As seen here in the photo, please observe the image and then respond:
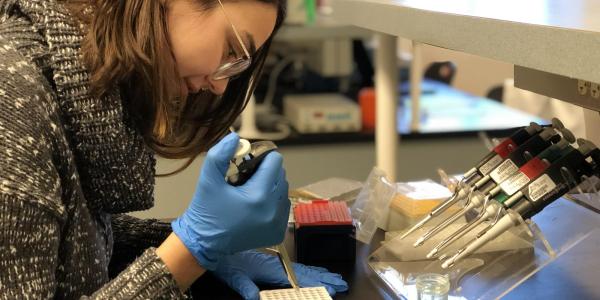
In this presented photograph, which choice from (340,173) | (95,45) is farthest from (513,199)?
(340,173)

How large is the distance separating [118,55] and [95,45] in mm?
44

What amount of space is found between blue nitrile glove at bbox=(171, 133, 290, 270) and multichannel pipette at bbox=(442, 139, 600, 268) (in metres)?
0.33

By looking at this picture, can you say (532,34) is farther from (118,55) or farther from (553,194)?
(118,55)

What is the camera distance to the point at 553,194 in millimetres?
1182

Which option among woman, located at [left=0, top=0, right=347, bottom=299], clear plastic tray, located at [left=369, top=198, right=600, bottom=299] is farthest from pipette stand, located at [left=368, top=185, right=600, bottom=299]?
woman, located at [left=0, top=0, right=347, bottom=299]

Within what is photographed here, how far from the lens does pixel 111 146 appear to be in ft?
3.90

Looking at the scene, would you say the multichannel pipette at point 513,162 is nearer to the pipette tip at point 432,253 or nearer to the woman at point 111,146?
the pipette tip at point 432,253

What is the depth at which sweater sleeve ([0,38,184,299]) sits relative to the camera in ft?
3.23

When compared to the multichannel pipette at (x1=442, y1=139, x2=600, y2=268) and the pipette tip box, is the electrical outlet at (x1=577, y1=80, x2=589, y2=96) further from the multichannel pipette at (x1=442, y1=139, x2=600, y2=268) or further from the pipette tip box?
the pipette tip box

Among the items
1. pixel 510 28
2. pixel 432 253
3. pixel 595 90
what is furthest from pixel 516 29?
pixel 432 253

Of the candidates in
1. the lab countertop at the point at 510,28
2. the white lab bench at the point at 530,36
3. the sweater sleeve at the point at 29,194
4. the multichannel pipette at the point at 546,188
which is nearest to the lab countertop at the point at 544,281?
the white lab bench at the point at 530,36

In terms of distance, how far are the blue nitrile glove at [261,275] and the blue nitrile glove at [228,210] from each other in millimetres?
138

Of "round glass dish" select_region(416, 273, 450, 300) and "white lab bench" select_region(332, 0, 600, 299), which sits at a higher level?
"white lab bench" select_region(332, 0, 600, 299)

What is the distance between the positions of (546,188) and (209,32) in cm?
58
